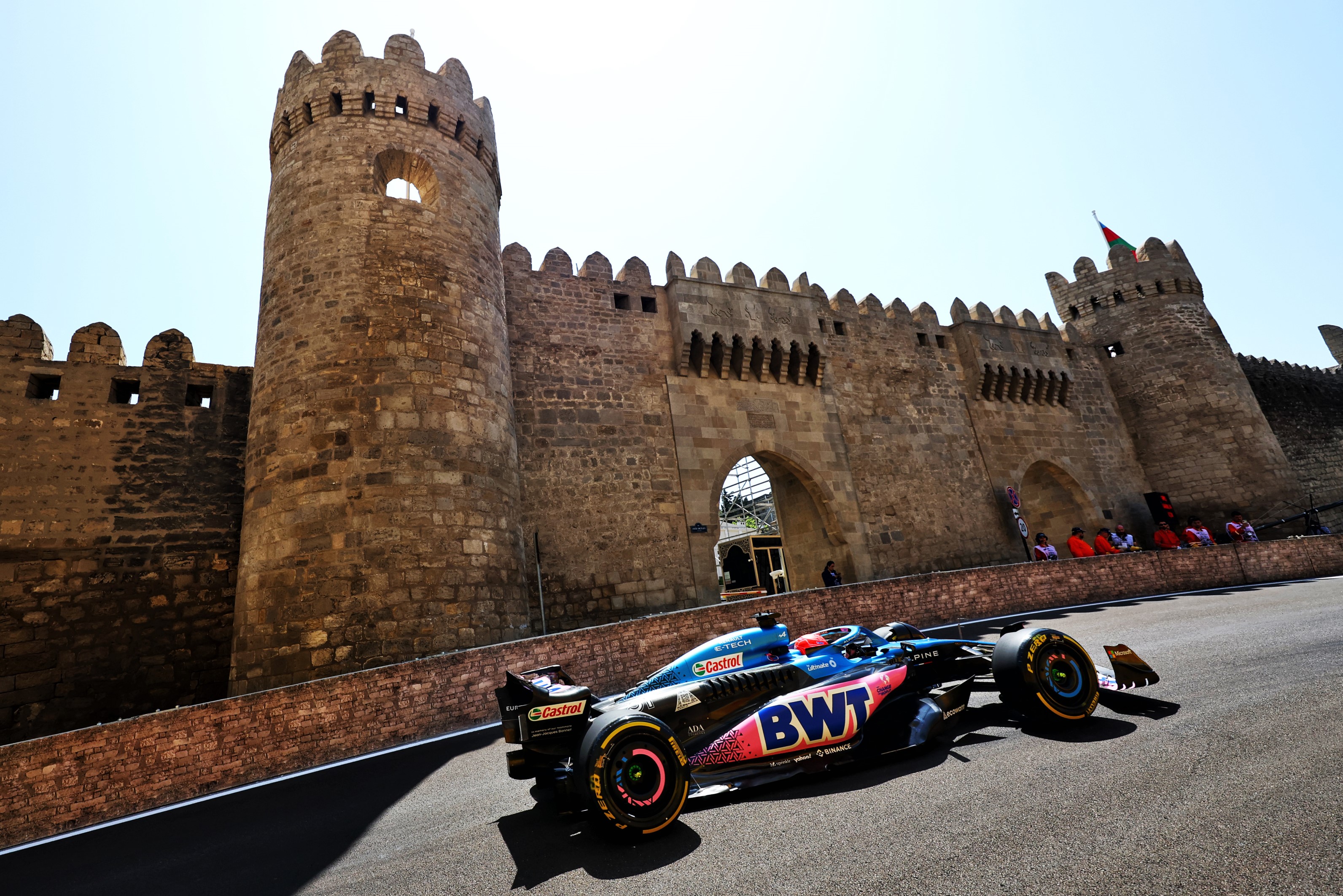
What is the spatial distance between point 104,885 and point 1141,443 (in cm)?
2524

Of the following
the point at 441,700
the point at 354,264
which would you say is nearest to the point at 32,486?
the point at 354,264

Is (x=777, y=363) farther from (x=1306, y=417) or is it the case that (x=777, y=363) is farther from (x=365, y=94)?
(x=1306, y=417)

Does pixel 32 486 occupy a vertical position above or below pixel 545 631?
above

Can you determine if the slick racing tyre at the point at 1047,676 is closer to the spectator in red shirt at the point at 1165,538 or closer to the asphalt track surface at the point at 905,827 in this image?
the asphalt track surface at the point at 905,827

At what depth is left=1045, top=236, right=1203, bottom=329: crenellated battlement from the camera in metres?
20.7

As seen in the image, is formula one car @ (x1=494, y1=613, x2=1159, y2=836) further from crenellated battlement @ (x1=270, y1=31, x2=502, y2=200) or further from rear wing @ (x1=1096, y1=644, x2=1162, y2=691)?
crenellated battlement @ (x1=270, y1=31, x2=502, y2=200)

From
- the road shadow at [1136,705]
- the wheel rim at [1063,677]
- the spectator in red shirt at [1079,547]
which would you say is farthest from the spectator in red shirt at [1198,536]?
the wheel rim at [1063,677]

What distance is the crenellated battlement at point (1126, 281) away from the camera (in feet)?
68.0

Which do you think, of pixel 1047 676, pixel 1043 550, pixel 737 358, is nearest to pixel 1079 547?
pixel 1043 550

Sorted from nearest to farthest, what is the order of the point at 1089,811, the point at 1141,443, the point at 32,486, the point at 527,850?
the point at 1089,811
the point at 527,850
the point at 32,486
the point at 1141,443

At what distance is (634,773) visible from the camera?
10.6ft

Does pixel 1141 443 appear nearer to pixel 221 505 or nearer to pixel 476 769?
pixel 476 769

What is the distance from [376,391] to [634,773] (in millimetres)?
7800

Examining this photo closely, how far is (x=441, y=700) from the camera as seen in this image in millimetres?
6438
